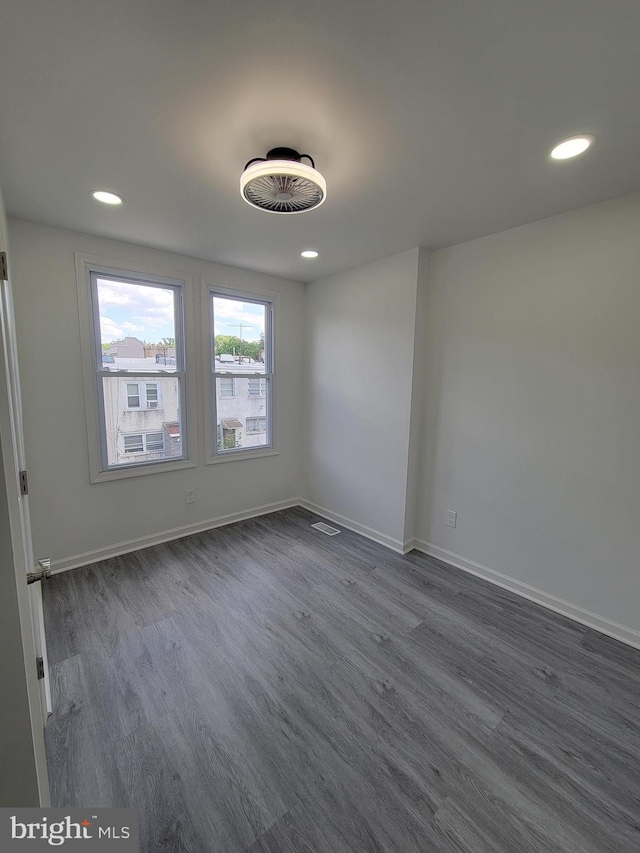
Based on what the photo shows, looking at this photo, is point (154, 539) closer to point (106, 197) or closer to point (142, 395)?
point (142, 395)

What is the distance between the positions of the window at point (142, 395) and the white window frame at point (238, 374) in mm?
457

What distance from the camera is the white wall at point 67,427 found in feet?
7.99

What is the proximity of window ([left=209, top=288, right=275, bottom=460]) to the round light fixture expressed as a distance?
1.76 meters

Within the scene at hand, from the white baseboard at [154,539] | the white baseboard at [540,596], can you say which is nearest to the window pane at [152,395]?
Result: the white baseboard at [154,539]

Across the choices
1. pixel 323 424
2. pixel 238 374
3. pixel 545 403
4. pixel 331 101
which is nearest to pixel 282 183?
pixel 331 101

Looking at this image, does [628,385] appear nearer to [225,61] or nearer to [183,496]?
[225,61]

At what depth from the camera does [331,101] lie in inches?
51.7

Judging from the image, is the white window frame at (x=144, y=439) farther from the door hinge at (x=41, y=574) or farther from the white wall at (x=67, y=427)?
the door hinge at (x=41, y=574)

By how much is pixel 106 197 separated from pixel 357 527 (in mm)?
3213

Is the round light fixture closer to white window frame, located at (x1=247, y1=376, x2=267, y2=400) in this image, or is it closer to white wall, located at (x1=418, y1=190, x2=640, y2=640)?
white wall, located at (x1=418, y1=190, x2=640, y2=640)

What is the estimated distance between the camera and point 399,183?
185 centimetres

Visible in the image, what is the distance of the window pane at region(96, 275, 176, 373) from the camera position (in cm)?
280

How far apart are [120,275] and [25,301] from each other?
682 mm

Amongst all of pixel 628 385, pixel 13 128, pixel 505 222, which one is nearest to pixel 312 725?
pixel 628 385
